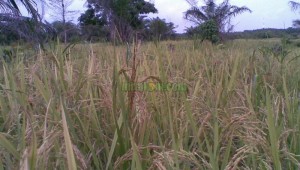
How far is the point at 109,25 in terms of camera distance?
4656 mm

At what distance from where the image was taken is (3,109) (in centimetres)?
96

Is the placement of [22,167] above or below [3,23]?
below

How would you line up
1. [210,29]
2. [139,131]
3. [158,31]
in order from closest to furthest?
[139,131] → [158,31] → [210,29]

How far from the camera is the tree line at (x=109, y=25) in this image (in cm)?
319

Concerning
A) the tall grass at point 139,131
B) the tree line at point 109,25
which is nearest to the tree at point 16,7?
the tree line at point 109,25

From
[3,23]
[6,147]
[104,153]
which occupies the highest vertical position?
[3,23]

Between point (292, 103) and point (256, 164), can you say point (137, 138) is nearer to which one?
point (256, 164)

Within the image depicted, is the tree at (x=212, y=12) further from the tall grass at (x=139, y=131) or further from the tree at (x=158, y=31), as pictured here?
the tall grass at (x=139, y=131)

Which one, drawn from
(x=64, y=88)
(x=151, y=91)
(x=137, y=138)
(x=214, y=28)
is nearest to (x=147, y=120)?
(x=137, y=138)

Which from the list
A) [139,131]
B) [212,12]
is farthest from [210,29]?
[139,131]

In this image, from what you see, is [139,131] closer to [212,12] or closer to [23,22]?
[23,22]

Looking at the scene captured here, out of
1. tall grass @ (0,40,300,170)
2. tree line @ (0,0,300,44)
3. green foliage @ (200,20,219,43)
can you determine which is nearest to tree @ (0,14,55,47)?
tree line @ (0,0,300,44)

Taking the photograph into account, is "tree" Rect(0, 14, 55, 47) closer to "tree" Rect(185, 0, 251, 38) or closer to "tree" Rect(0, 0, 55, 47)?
"tree" Rect(0, 0, 55, 47)

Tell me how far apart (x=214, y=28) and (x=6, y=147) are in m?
12.5
